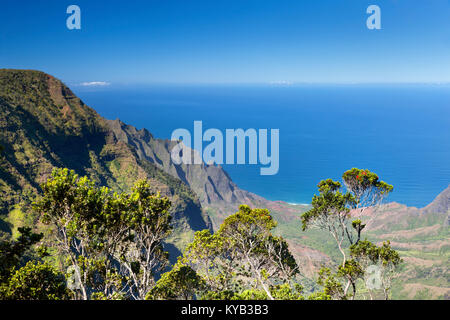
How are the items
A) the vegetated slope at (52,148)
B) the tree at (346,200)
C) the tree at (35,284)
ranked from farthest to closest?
1. the vegetated slope at (52,148)
2. the tree at (346,200)
3. the tree at (35,284)


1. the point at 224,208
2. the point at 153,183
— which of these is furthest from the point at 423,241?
the point at 153,183

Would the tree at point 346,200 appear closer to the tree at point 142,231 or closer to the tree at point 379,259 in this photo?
the tree at point 379,259

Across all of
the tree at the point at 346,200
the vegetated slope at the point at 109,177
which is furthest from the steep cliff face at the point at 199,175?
the tree at the point at 346,200

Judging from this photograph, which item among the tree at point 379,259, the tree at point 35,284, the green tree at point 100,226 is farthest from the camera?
the tree at point 379,259

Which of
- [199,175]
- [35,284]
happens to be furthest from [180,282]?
[199,175]

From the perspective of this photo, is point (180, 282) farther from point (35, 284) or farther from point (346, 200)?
point (346, 200)

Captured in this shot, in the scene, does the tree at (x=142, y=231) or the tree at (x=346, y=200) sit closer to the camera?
the tree at (x=142, y=231)

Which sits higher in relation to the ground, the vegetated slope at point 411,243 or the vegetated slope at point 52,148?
the vegetated slope at point 52,148

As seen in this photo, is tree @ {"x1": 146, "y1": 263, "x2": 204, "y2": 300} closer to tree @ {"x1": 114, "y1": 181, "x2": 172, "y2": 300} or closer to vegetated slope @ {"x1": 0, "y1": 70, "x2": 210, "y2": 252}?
tree @ {"x1": 114, "y1": 181, "x2": 172, "y2": 300}

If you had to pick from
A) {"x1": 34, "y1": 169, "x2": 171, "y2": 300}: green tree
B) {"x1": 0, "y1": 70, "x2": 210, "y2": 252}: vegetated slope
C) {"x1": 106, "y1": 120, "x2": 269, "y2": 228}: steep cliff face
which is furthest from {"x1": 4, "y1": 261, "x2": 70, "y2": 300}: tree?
{"x1": 106, "y1": 120, "x2": 269, "y2": 228}: steep cliff face

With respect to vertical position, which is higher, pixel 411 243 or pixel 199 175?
pixel 199 175
